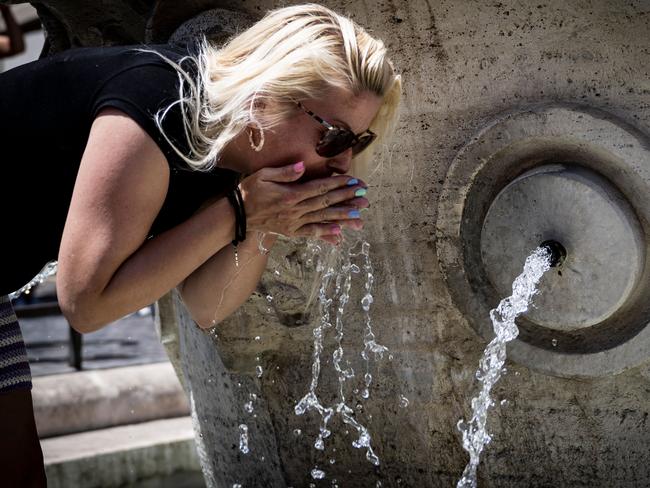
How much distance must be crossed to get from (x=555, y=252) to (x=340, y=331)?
0.55m

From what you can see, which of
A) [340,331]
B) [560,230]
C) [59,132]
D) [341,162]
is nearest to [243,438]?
[340,331]

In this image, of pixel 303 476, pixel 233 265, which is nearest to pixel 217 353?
pixel 303 476

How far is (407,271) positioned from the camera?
2445 mm

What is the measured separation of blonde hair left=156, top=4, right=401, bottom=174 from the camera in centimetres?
175

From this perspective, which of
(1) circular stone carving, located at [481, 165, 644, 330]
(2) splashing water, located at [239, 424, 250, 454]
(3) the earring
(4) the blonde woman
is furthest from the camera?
(2) splashing water, located at [239, 424, 250, 454]

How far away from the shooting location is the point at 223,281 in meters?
2.06

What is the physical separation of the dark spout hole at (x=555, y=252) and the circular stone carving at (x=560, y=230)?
0.04 ft

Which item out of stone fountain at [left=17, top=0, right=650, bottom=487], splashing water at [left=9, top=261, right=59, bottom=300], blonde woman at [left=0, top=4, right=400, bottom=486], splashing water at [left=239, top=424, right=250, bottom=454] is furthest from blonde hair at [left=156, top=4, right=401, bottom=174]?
splashing water at [left=239, top=424, right=250, bottom=454]

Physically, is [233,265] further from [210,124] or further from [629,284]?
[629,284]

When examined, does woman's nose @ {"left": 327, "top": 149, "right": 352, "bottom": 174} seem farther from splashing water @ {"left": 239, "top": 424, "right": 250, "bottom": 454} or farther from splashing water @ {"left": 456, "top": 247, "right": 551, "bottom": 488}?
splashing water @ {"left": 239, "top": 424, "right": 250, "bottom": 454}

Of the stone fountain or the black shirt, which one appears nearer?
the black shirt

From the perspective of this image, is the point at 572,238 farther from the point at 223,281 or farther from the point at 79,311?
the point at 79,311

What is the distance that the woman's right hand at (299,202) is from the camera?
1783mm

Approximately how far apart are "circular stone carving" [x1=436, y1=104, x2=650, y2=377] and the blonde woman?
0.49m
